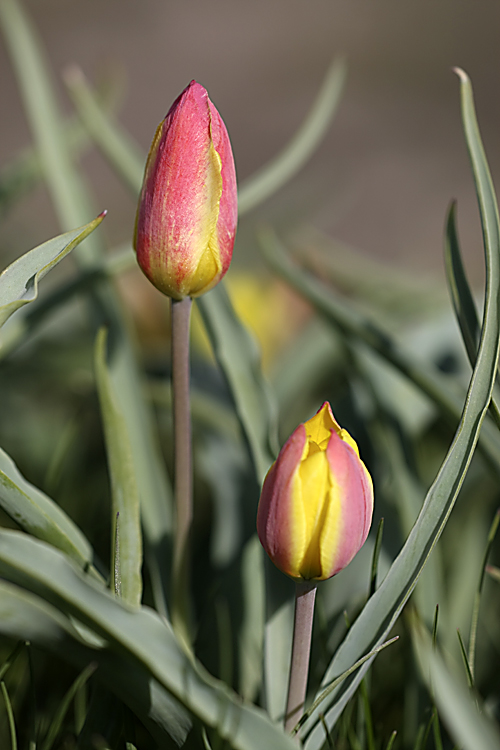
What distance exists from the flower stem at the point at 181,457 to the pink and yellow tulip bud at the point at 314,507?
7 cm

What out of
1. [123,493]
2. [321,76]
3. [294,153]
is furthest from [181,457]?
[321,76]

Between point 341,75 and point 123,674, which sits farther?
point 341,75

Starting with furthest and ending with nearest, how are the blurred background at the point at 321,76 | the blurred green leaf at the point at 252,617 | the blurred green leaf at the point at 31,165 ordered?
the blurred background at the point at 321,76, the blurred green leaf at the point at 31,165, the blurred green leaf at the point at 252,617

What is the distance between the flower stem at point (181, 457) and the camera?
0.84 ft

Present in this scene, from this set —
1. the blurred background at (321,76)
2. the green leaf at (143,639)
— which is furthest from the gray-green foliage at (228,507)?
the blurred background at (321,76)

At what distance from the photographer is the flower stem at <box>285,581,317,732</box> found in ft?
0.73

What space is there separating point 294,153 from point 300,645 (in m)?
0.33

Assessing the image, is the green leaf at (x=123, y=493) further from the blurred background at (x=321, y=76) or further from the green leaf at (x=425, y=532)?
the blurred background at (x=321, y=76)

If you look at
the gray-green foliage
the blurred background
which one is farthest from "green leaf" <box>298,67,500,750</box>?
the blurred background

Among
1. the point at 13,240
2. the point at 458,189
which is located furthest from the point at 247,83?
the point at 13,240

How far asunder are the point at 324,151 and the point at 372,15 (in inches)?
35.9

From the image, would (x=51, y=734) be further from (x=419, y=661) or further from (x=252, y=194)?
(x=252, y=194)

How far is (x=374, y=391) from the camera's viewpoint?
17.7 inches

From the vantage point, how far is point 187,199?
23cm
